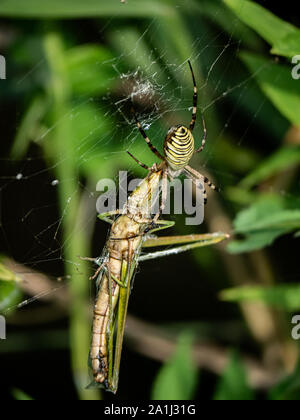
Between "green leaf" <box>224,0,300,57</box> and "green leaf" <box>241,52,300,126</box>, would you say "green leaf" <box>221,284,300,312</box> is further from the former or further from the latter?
"green leaf" <box>224,0,300,57</box>

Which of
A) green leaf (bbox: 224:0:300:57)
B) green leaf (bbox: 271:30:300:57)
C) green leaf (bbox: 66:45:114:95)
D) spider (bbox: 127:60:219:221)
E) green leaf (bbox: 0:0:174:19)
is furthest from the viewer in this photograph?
green leaf (bbox: 66:45:114:95)

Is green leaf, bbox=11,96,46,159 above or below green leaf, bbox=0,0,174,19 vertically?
below

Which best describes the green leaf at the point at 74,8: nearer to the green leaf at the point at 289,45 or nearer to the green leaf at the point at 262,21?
the green leaf at the point at 262,21

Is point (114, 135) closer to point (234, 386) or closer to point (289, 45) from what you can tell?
point (289, 45)

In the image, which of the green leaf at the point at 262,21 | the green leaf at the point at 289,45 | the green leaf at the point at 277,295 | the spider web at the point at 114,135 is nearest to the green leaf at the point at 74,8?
the spider web at the point at 114,135

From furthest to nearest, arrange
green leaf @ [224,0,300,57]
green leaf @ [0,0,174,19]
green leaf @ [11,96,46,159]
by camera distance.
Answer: green leaf @ [11,96,46,159]
green leaf @ [0,0,174,19]
green leaf @ [224,0,300,57]

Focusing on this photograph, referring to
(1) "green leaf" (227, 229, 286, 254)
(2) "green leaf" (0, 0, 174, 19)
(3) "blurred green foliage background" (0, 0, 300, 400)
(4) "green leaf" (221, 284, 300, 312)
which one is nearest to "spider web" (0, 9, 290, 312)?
(3) "blurred green foliage background" (0, 0, 300, 400)

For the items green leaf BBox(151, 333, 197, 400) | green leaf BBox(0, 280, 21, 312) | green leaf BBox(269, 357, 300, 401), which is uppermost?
green leaf BBox(0, 280, 21, 312)
